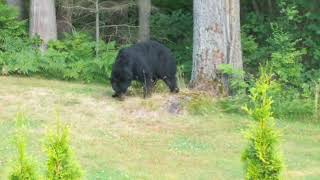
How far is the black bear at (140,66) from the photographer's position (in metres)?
13.5

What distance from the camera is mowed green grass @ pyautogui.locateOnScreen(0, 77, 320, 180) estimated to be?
10.1 meters

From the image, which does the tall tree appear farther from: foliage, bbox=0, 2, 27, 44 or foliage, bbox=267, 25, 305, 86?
foliage, bbox=0, 2, 27, 44

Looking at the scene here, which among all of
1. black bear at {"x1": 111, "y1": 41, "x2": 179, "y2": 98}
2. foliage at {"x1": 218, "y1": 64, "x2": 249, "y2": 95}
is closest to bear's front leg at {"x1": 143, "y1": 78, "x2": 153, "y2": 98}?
black bear at {"x1": 111, "y1": 41, "x2": 179, "y2": 98}

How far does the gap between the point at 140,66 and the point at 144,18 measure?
608 cm

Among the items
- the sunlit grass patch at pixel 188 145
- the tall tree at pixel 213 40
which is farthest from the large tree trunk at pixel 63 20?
the sunlit grass patch at pixel 188 145

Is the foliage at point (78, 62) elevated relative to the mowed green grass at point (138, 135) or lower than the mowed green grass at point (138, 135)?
elevated

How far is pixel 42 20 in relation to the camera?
17.8m

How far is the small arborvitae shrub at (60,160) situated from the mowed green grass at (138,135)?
3.98 m

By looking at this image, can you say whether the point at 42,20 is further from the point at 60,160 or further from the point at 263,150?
the point at 263,150

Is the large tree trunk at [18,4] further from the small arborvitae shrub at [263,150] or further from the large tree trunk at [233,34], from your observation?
the small arborvitae shrub at [263,150]

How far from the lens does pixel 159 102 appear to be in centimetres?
1351

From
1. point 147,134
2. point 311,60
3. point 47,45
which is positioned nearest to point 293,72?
point 311,60

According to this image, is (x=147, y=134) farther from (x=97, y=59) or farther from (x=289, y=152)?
(x=97, y=59)

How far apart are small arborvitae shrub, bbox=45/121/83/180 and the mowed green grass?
3.98 m
